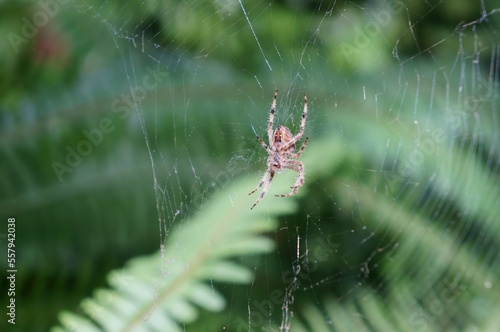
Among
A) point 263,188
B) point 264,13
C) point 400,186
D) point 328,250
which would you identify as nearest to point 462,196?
point 400,186

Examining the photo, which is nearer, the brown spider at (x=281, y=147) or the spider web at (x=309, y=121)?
the spider web at (x=309, y=121)

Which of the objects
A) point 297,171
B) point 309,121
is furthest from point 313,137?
point 297,171

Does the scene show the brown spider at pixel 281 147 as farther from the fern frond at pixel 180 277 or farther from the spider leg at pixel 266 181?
the fern frond at pixel 180 277

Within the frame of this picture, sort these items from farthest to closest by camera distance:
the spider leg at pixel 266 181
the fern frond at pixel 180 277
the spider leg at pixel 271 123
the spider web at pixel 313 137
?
1. the spider leg at pixel 271 123
2. the spider web at pixel 313 137
3. the spider leg at pixel 266 181
4. the fern frond at pixel 180 277

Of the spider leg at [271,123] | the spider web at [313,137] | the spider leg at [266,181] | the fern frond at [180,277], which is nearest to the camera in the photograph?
the fern frond at [180,277]

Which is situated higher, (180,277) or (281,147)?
(281,147)

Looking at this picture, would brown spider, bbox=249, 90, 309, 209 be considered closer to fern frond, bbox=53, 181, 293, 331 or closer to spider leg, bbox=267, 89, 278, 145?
spider leg, bbox=267, 89, 278, 145

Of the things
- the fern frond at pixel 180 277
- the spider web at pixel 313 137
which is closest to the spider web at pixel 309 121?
the spider web at pixel 313 137

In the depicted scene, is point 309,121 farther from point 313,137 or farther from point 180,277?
point 180,277

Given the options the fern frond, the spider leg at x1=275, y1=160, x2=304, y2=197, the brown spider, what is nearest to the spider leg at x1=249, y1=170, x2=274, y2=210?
the brown spider
